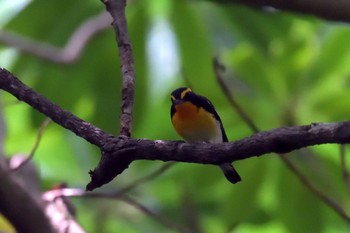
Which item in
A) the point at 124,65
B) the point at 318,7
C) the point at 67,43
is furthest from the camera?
the point at 67,43

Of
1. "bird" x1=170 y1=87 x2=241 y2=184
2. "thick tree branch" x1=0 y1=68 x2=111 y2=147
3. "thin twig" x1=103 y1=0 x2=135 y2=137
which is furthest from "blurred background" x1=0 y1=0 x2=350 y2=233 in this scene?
"thick tree branch" x1=0 y1=68 x2=111 y2=147

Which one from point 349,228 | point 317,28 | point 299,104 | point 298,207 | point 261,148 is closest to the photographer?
point 261,148

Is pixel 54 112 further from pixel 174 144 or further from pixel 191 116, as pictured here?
pixel 191 116

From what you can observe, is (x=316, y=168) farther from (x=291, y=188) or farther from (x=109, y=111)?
(x=109, y=111)

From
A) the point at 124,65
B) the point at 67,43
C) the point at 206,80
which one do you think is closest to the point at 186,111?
the point at 124,65

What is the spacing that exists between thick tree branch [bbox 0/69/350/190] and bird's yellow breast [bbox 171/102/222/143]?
0.36 m

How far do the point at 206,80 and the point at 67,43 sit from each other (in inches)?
20.9

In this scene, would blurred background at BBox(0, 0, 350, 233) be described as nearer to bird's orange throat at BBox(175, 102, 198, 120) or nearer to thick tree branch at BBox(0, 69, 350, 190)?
bird's orange throat at BBox(175, 102, 198, 120)

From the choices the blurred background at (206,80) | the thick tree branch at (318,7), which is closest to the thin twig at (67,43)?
the blurred background at (206,80)

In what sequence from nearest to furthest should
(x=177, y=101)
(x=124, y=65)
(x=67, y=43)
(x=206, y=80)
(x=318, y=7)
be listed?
(x=124, y=65) < (x=177, y=101) < (x=318, y=7) < (x=206, y=80) < (x=67, y=43)

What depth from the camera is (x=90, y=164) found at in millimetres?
2777

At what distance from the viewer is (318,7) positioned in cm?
175

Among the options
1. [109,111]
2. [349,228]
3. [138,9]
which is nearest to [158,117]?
[109,111]

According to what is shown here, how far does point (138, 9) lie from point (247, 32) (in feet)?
1.09
